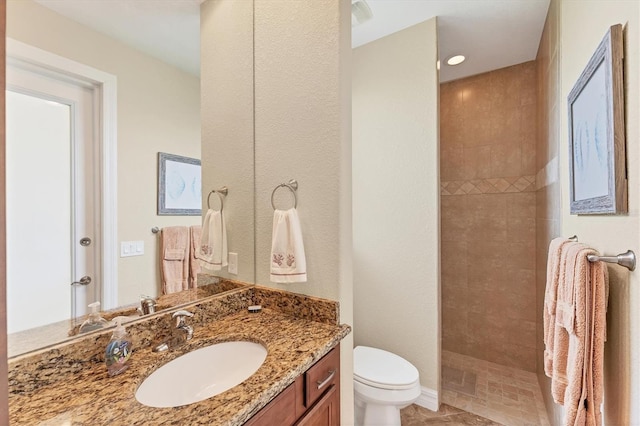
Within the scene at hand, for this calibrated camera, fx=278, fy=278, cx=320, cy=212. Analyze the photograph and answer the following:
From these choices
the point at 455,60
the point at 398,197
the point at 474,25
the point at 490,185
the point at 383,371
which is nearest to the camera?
the point at 383,371

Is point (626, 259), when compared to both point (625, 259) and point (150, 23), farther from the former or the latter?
point (150, 23)

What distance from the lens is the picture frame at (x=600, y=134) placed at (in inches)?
30.0

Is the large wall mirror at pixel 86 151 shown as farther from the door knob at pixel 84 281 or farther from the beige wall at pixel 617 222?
the beige wall at pixel 617 222

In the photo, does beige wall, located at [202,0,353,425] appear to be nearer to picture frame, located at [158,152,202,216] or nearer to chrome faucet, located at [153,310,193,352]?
picture frame, located at [158,152,202,216]

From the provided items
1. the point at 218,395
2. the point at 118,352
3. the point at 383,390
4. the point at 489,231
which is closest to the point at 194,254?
the point at 118,352

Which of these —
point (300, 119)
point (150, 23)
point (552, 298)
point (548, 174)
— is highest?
point (150, 23)

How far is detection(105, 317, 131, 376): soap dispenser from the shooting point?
76 cm

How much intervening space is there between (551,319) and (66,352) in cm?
166

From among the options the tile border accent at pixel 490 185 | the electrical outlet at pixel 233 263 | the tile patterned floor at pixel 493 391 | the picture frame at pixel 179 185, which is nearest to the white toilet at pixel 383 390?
the tile patterned floor at pixel 493 391

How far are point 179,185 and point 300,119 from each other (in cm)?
58

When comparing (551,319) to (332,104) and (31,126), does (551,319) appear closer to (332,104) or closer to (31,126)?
(332,104)

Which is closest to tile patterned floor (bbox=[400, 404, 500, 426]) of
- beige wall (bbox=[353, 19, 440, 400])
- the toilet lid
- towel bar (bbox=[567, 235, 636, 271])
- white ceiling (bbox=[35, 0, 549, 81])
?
beige wall (bbox=[353, 19, 440, 400])

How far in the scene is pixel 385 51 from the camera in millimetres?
2070

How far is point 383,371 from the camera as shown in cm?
162
